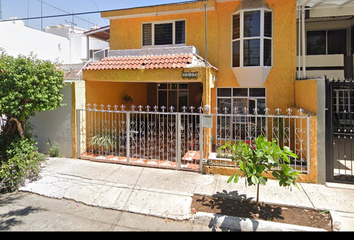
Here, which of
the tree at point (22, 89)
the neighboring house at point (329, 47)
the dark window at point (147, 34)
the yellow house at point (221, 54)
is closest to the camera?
the tree at point (22, 89)

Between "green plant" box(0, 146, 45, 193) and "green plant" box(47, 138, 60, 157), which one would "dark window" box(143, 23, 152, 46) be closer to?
"green plant" box(47, 138, 60, 157)

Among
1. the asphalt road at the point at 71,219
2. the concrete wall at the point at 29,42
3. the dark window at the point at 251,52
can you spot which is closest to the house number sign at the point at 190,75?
the dark window at the point at 251,52

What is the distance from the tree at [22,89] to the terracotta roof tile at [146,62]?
2.12 m

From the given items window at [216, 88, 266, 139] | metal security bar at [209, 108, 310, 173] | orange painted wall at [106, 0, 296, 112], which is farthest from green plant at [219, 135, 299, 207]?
orange painted wall at [106, 0, 296, 112]

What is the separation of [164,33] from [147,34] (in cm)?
86

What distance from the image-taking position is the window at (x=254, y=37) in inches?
354

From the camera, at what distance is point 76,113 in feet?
26.0

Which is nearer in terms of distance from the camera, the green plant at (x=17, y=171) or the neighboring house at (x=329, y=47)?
the green plant at (x=17, y=171)

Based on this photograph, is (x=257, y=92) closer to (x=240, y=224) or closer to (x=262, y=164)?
(x=262, y=164)

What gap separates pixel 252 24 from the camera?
9070 millimetres

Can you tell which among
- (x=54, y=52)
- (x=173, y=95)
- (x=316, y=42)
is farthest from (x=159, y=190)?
(x=54, y=52)

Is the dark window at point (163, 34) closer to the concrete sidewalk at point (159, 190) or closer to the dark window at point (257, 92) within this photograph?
the dark window at point (257, 92)

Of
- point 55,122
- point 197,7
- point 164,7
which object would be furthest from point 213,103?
point 55,122

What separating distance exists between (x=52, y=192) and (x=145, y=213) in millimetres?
2611
